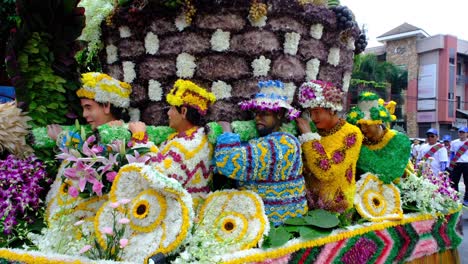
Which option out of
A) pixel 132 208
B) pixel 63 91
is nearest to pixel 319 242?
pixel 132 208

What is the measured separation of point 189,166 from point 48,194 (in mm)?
1107

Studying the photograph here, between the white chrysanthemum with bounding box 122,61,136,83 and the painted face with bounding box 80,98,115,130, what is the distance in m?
0.43

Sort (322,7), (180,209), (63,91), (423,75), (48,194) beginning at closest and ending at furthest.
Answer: (180,209), (48,194), (63,91), (322,7), (423,75)

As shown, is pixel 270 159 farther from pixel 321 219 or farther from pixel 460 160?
pixel 460 160

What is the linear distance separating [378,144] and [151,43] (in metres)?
2.30

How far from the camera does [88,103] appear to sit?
3.54 meters

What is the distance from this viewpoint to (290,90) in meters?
3.76

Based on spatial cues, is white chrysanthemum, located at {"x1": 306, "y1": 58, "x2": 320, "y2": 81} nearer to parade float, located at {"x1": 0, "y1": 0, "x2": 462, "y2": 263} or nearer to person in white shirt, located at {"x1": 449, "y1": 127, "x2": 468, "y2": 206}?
parade float, located at {"x1": 0, "y1": 0, "x2": 462, "y2": 263}

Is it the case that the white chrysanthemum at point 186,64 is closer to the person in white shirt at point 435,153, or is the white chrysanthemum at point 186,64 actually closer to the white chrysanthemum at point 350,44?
the white chrysanthemum at point 350,44

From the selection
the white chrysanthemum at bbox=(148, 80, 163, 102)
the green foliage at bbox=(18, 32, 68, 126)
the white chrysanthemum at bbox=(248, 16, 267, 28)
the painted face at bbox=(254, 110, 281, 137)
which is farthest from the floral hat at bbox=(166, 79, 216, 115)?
the green foliage at bbox=(18, 32, 68, 126)

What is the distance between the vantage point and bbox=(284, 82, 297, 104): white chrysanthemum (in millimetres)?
3733

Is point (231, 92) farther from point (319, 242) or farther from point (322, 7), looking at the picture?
point (319, 242)

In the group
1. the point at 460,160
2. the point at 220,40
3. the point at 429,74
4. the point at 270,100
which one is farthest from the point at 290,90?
the point at 429,74

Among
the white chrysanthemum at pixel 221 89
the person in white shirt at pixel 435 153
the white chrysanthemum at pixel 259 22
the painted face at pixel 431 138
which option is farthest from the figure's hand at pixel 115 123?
the painted face at pixel 431 138
